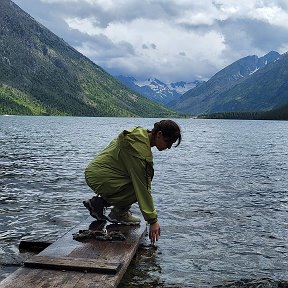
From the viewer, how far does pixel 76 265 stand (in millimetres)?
7973

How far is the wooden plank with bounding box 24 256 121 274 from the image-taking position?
7945mm

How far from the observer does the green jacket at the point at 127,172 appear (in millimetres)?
9586

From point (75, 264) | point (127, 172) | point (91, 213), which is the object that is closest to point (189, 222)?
point (91, 213)

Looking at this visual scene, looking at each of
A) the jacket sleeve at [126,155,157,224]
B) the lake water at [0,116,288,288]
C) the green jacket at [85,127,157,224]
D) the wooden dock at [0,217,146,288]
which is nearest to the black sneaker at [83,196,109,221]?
the green jacket at [85,127,157,224]

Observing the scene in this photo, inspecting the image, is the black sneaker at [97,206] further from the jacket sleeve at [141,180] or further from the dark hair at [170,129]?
the dark hair at [170,129]

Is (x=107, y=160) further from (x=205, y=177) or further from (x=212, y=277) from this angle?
(x=205, y=177)

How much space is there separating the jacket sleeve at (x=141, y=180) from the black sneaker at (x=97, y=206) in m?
1.93

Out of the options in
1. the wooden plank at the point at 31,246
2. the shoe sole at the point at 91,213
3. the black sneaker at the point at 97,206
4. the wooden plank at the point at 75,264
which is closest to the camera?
the wooden plank at the point at 75,264

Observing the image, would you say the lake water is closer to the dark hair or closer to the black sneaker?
the black sneaker

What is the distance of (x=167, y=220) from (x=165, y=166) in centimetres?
2013

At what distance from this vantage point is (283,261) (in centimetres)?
1118

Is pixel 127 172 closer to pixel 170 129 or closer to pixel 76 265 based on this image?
pixel 170 129

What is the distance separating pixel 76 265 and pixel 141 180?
8.38 feet

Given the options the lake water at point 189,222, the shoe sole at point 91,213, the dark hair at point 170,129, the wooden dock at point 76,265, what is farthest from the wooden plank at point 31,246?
the dark hair at point 170,129
